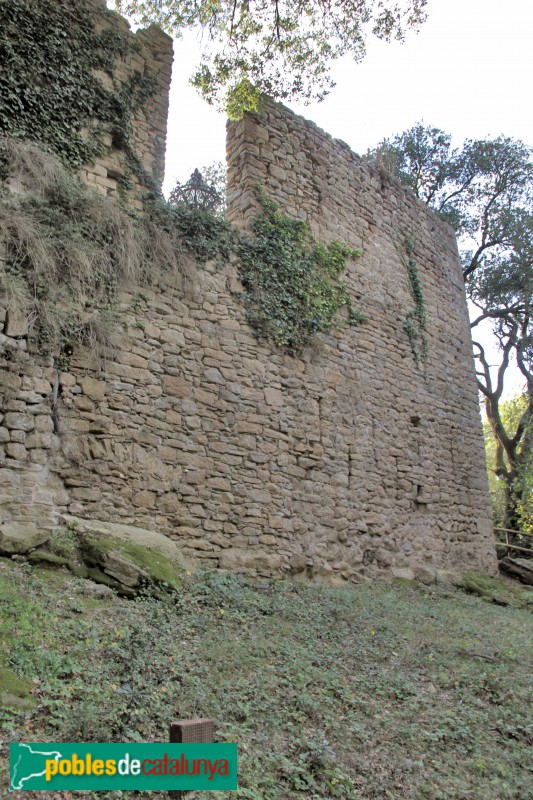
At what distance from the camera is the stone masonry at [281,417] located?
214 inches

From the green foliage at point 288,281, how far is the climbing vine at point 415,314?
1.62 metres

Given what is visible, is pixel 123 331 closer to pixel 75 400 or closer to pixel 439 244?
pixel 75 400

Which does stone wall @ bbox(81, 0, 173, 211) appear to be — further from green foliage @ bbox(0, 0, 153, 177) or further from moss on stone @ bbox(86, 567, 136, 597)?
moss on stone @ bbox(86, 567, 136, 597)

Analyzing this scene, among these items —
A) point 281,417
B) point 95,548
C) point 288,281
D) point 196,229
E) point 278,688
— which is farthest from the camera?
point 288,281

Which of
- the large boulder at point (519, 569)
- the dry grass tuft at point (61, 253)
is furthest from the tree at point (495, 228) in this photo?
the dry grass tuft at point (61, 253)

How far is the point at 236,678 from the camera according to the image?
3.72 metres

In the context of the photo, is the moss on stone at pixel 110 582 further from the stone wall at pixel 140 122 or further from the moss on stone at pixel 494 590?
the moss on stone at pixel 494 590

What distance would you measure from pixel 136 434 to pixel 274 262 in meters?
3.22

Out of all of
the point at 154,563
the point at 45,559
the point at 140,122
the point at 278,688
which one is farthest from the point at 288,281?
the point at 278,688

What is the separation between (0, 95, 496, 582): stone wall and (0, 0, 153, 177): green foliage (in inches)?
71.4

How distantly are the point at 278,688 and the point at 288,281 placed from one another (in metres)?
5.39

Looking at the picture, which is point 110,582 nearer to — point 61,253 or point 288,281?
point 61,253

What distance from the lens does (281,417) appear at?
727 cm

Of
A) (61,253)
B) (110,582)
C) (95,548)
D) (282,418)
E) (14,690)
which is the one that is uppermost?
(61,253)
